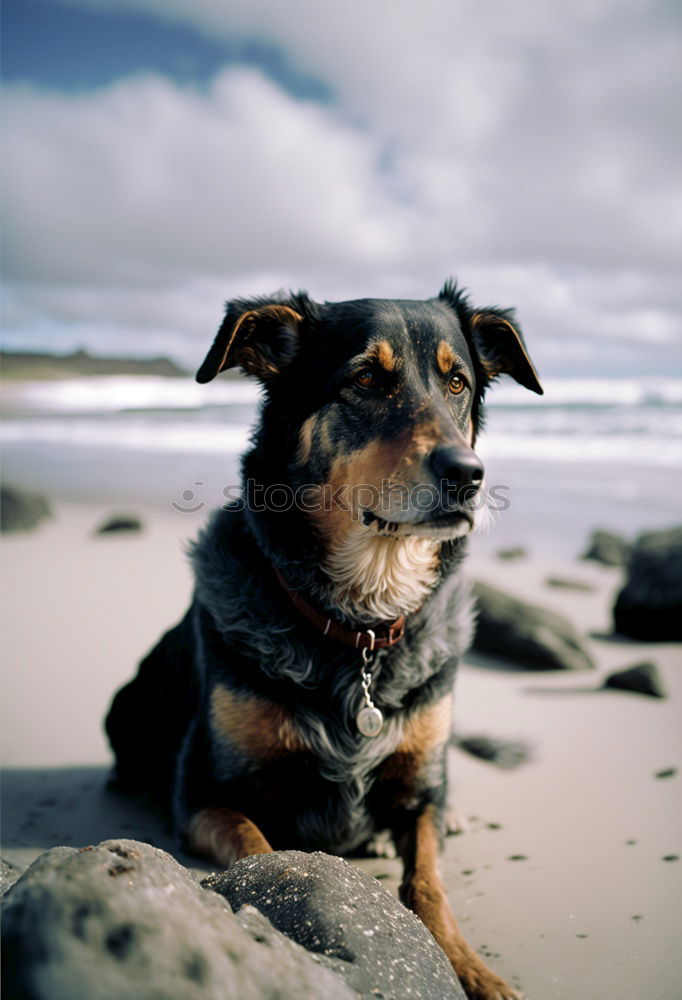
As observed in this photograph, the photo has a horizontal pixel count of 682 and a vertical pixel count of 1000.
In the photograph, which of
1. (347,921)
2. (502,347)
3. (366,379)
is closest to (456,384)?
(366,379)

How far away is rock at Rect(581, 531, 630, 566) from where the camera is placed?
8.45m

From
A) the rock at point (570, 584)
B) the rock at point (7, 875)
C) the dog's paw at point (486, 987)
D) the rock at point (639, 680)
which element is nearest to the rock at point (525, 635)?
the rock at point (639, 680)

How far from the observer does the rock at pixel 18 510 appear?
8.48m

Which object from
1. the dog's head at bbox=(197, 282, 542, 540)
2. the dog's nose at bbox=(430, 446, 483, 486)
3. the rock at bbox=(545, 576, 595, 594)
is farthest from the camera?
the rock at bbox=(545, 576, 595, 594)

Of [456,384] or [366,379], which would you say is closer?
[366,379]

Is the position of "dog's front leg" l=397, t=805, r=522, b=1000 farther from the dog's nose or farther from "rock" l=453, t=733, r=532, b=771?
the dog's nose

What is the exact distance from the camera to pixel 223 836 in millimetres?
2740

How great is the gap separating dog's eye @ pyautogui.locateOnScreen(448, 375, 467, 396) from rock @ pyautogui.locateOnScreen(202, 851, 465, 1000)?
1870 millimetres

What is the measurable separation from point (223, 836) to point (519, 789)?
1.70 m

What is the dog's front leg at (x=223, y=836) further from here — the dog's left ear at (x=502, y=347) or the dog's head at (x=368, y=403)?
the dog's left ear at (x=502, y=347)

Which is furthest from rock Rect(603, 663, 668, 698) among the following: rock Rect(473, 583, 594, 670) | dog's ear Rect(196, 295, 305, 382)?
dog's ear Rect(196, 295, 305, 382)

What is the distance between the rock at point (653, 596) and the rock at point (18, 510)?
6.30 m

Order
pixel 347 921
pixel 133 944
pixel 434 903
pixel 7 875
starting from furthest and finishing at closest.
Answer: pixel 434 903 < pixel 7 875 < pixel 347 921 < pixel 133 944

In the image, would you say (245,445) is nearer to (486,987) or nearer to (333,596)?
(333,596)
